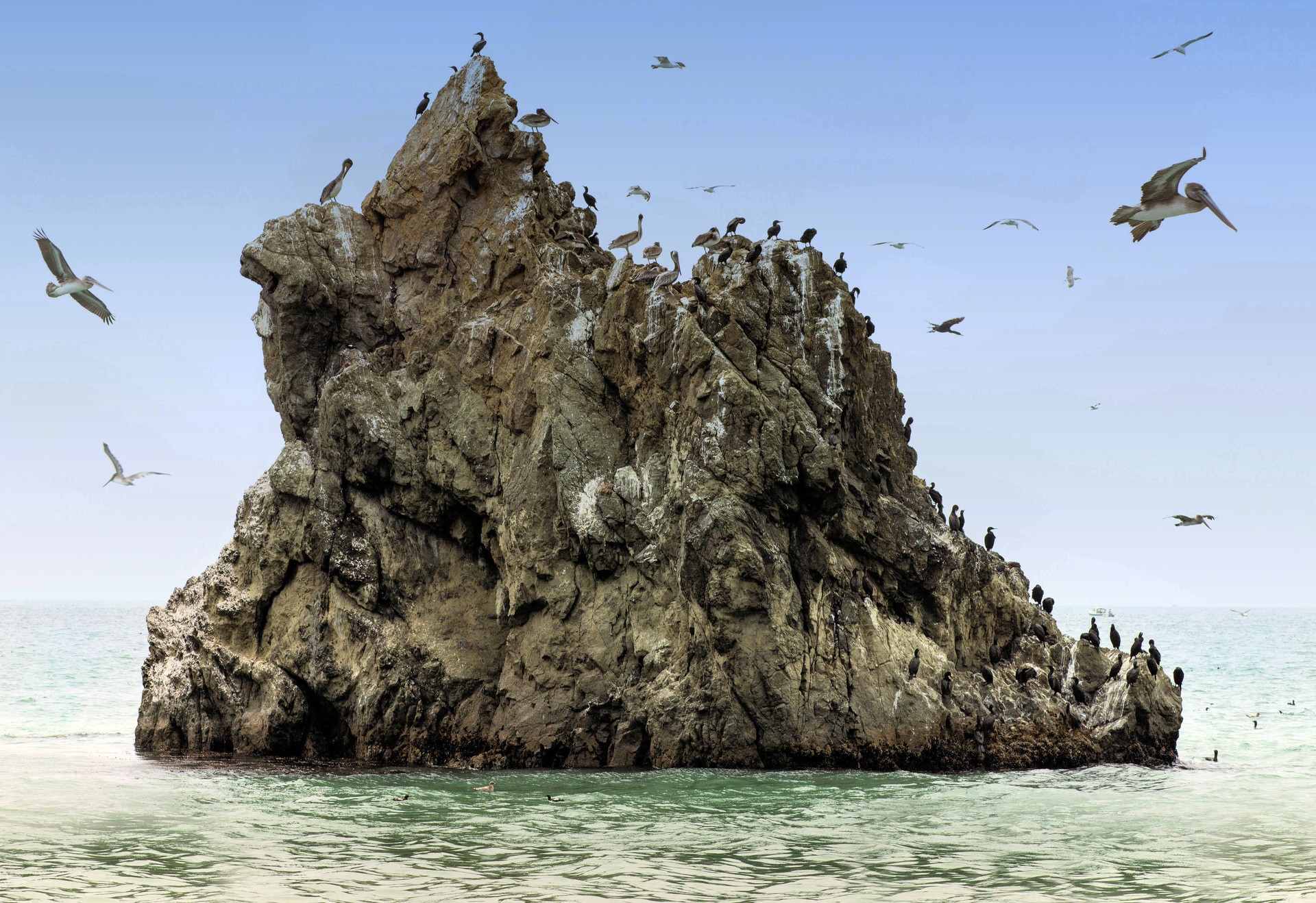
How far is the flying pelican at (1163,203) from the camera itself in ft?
34.3

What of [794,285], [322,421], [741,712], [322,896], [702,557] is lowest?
[322,896]

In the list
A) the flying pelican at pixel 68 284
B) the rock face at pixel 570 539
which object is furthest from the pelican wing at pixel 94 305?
the rock face at pixel 570 539

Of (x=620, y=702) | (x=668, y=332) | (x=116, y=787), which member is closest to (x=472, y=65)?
(x=668, y=332)

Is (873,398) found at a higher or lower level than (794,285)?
lower

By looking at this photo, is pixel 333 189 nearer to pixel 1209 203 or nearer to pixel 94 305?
pixel 94 305

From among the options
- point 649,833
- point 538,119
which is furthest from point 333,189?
point 649,833

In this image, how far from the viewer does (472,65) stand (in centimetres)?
2739

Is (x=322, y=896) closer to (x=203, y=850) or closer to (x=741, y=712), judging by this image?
(x=203, y=850)

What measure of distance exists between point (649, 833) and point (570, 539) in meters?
7.99

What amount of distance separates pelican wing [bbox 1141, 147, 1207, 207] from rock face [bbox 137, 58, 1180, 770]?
11377mm

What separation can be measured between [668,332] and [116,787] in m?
12.7

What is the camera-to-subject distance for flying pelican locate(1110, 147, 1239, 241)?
10.5 meters

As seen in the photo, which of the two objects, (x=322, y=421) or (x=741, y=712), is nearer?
(x=741, y=712)

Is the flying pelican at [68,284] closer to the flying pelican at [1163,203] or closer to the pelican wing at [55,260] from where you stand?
the pelican wing at [55,260]
